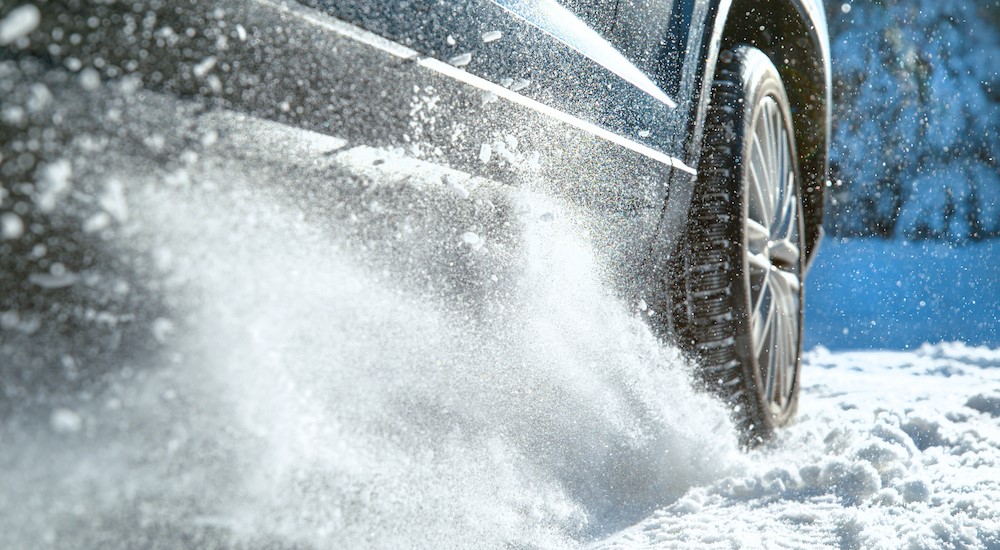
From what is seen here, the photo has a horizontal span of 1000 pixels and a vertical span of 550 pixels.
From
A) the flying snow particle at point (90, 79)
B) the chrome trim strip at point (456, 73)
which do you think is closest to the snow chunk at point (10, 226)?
the flying snow particle at point (90, 79)

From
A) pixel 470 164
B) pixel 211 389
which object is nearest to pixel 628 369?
pixel 470 164

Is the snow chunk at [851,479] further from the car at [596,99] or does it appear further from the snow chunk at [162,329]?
the snow chunk at [162,329]

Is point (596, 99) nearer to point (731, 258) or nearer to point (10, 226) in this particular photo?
point (731, 258)

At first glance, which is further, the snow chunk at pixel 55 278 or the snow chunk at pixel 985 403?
the snow chunk at pixel 985 403

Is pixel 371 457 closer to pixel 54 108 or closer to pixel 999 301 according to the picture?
pixel 54 108

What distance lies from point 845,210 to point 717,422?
6.32 meters

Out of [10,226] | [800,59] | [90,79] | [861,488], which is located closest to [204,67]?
[90,79]

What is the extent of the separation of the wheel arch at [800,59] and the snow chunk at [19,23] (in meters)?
1.46

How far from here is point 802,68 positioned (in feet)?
8.89

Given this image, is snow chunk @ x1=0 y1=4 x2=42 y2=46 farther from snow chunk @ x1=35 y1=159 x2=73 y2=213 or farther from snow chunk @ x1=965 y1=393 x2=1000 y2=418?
snow chunk @ x1=965 y1=393 x2=1000 y2=418

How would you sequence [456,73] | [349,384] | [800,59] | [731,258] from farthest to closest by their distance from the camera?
[800,59] → [731,258] → [456,73] → [349,384]

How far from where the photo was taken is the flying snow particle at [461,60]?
1126 mm

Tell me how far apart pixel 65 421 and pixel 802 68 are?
2.60 m

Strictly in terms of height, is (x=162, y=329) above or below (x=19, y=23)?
below
